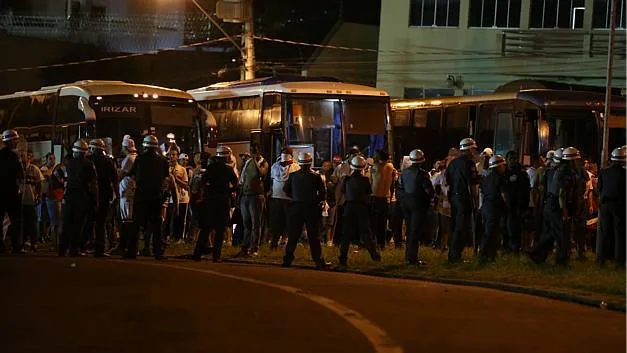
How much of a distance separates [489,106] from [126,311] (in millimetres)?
18451

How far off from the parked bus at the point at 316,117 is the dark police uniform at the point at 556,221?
944 centimetres

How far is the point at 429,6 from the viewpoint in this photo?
4312cm

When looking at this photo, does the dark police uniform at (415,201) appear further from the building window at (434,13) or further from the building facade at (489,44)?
the building window at (434,13)

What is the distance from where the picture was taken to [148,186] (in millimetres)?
17969

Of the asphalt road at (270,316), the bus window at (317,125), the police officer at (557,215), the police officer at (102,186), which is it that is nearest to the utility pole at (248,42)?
the bus window at (317,125)

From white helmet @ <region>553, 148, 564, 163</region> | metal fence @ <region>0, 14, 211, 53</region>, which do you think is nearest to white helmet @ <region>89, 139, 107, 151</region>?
white helmet @ <region>553, 148, 564, 163</region>

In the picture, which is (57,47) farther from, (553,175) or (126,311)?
(126,311)

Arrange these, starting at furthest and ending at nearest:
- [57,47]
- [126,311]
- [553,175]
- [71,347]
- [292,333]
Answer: [57,47]
[553,175]
[126,311]
[292,333]
[71,347]

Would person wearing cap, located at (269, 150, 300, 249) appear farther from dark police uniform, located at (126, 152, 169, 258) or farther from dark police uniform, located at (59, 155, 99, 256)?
dark police uniform, located at (59, 155, 99, 256)

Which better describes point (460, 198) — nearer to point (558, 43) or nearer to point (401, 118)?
point (401, 118)

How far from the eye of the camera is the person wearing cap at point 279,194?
2002cm

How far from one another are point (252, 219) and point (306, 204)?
7.75 feet

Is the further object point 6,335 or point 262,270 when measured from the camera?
point 262,270

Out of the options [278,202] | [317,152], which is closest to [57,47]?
[317,152]
